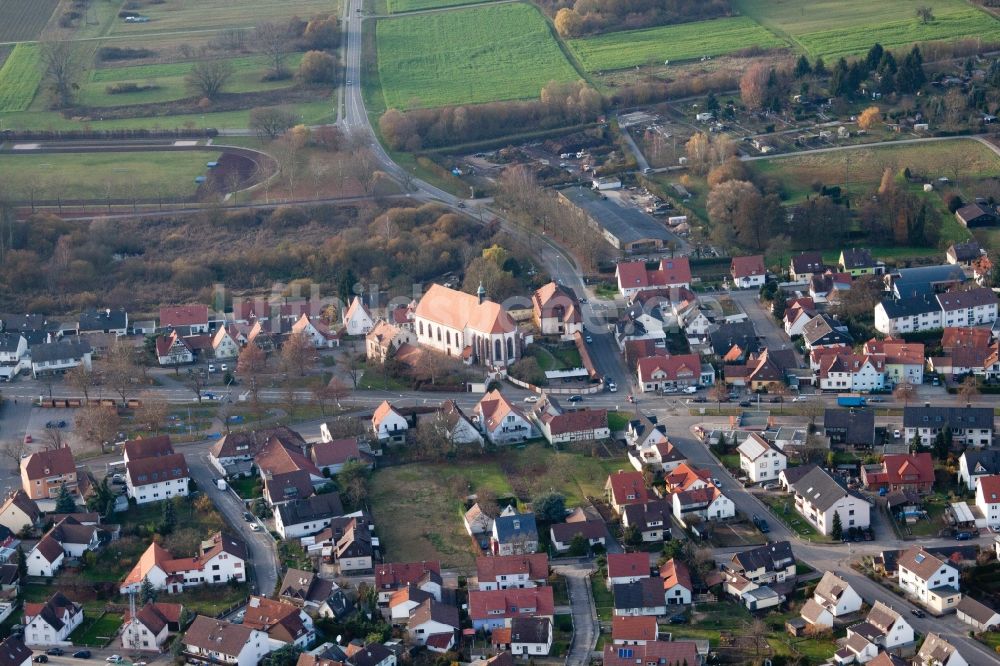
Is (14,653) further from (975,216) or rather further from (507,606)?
(975,216)

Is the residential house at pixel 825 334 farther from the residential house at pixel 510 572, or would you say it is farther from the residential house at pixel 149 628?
the residential house at pixel 149 628

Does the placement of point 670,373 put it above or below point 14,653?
below

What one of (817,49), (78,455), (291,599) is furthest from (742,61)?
(291,599)

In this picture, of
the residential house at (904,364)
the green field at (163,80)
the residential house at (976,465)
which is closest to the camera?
the residential house at (976,465)

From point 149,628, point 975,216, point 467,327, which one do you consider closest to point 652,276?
point 467,327

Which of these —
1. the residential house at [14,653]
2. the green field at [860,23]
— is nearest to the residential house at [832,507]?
the residential house at [14,653]
